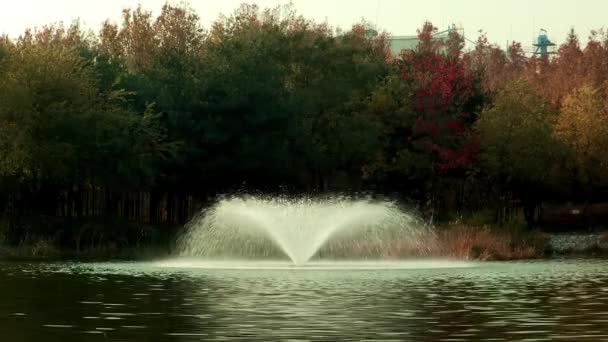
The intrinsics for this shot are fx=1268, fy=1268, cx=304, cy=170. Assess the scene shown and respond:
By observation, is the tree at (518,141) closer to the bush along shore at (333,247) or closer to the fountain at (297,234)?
the bush along shore at (333,247)

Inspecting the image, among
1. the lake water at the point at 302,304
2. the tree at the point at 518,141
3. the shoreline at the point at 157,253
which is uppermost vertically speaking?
the tree at the point at 518,141

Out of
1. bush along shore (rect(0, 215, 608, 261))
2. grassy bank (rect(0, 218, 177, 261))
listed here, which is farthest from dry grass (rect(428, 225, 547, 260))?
grassy bank (rect(0, 218, 177, 261))

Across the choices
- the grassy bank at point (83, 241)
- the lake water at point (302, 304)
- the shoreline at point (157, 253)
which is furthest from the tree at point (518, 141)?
the lake water at point (302, 304)

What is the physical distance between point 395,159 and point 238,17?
16431 mm

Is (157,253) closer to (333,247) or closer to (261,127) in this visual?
(333,247)

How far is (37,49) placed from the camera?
214 ft

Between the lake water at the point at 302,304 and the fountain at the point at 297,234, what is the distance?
16.8 ft

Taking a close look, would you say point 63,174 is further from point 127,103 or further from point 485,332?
point 485,332

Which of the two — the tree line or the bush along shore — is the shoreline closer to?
the bush along shore

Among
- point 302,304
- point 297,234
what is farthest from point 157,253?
point 302,304

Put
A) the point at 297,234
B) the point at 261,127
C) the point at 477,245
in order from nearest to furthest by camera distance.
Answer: the point at 297,234
the point at 477,245
the point at 261,127

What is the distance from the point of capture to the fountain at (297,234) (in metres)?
50.5

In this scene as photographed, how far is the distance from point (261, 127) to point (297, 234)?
20.1 m

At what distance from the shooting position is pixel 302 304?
28344mm
